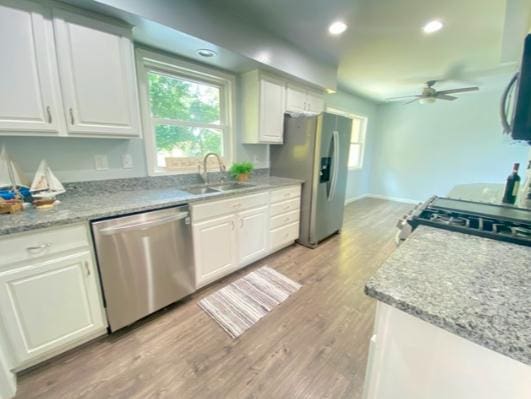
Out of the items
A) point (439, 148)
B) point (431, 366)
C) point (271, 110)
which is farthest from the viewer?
point (439, 148)

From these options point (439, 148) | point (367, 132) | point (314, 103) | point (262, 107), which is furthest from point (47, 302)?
point (439, 148)

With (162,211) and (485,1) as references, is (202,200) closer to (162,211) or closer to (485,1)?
(162,211)

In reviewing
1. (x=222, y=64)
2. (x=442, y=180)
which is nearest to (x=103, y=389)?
(x=222, y=64)

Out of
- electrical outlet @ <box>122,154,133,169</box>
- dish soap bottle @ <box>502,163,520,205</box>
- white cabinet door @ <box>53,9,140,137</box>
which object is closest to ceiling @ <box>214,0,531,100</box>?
white cabinet door @ <box>53,9,140,137</box>

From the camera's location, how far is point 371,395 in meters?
0.76

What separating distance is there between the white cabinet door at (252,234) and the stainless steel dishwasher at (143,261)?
1.92 ft

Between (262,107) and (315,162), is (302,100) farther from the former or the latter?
(315,162)

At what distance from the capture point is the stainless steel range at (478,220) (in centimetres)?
102

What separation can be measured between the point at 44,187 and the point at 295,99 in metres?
2.71

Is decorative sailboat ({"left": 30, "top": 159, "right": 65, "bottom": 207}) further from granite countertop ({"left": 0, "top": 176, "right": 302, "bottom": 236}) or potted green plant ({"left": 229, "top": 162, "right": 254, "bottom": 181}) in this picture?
potted green plant ({"left": 229, "top": 162, "right": 254, "bottom": 181})

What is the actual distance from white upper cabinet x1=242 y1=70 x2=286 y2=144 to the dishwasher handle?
141 cm

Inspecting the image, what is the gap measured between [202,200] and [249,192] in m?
0.54

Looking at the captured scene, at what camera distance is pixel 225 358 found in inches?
59.1

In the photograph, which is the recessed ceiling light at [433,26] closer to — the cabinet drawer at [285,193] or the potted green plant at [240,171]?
the cabinet drawer at [285,193]
